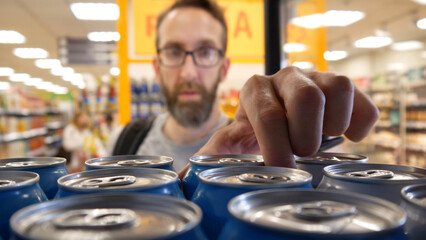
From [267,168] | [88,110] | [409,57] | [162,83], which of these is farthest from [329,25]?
[267,168]

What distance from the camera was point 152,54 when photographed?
146 inches

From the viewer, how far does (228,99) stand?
415 centimetres

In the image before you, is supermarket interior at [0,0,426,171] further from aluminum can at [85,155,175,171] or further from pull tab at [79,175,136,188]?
pull tab at [79,175,136,188]

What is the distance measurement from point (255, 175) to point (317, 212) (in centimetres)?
28

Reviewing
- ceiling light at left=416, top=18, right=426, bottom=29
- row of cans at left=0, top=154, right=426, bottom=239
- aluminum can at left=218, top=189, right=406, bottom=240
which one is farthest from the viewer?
ceiling light at left=416, top=18, right=426, bottom=29

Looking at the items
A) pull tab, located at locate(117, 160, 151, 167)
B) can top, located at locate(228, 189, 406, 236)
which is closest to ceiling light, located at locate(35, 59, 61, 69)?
pull tab, located at locate(117, 160, 151, 167)

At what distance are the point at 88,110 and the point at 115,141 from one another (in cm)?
507

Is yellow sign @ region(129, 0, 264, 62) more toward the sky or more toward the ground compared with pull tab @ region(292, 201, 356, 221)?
more toward the sky

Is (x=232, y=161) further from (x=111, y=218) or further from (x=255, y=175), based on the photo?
(x=111, y=218)

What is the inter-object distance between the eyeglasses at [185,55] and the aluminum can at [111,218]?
6.60 feet

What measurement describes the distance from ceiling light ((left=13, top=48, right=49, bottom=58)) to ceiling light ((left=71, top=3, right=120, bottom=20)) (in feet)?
14.2

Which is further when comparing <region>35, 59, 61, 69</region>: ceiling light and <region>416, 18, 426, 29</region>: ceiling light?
<region>35, 59, 61, 69</region>: ceiling light

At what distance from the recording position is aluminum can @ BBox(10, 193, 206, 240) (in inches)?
18.4

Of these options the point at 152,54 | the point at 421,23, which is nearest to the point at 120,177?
the point at 152,54
